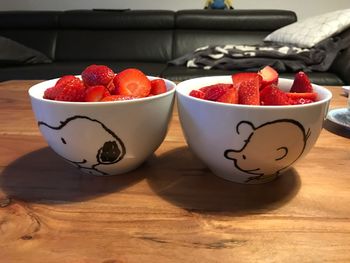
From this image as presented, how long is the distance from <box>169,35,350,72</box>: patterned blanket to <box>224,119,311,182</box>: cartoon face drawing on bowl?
1477mm

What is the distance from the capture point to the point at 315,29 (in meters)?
1.98

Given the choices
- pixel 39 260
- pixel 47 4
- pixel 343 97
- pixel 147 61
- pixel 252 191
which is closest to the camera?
pixel 39 260

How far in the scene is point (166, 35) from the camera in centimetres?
250

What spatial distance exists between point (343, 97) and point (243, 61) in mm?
1029

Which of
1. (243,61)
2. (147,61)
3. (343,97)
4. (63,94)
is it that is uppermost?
(63,94)

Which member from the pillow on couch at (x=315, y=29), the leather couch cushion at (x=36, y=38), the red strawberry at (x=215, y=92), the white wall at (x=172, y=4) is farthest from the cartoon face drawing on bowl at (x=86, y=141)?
the white wall at (x=172, y=4)

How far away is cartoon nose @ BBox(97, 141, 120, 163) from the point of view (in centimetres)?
38

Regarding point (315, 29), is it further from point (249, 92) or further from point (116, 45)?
point (249, 92)

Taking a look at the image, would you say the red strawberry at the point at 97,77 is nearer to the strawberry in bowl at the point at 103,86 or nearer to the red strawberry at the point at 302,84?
the strawberry in bowl at the point at 103,86

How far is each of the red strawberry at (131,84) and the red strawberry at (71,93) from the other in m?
0.04

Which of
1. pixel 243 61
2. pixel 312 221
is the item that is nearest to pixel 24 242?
pixel 312 221

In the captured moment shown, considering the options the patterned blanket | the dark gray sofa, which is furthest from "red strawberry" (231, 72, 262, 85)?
the dark gray sofa

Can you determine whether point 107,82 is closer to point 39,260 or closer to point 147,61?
point 39,260

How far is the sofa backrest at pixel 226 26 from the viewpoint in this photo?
2.40 m
